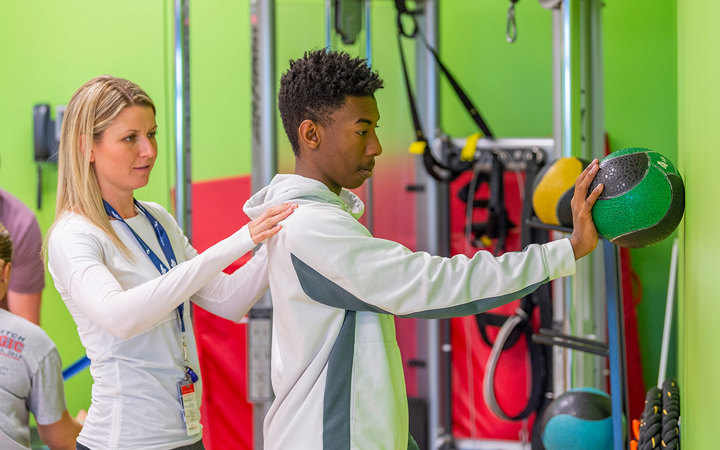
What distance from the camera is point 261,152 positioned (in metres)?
2.71

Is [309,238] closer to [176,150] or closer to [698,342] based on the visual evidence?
[698,342]

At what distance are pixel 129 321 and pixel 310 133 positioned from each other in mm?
549

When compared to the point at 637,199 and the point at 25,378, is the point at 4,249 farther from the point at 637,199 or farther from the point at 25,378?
the point at 637,199

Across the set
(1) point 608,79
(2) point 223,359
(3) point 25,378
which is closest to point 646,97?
(1) point 608,79

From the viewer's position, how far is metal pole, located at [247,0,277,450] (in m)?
2.66

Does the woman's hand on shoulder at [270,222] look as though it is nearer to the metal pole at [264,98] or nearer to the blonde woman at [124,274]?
the blonde woman at [124,274]

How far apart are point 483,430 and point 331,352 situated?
243cm

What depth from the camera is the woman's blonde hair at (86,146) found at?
1837 mm

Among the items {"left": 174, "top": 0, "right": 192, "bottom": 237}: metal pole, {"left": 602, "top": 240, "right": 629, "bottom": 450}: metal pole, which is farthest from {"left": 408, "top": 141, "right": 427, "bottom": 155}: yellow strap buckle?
{"left": 602, "top": 240, "right": 629, "bottom": 450}: metal pole

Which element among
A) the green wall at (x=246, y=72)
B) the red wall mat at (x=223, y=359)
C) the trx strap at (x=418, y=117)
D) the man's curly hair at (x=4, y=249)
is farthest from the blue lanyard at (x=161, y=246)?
the trx strap at (x=418, y=117)

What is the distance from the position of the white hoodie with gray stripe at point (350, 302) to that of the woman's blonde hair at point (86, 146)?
431 mm

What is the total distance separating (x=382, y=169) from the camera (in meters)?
3.83

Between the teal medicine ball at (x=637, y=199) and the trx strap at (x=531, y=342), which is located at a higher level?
the teal medicine ball at (x=637, y=199)

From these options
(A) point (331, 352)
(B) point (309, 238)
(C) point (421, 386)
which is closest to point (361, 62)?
(B) point (309, 238)
